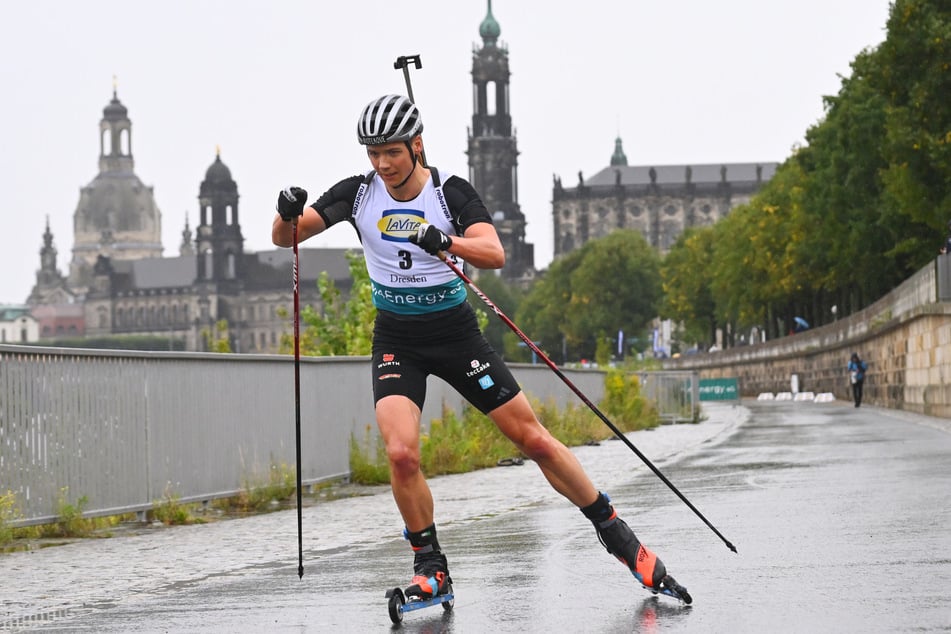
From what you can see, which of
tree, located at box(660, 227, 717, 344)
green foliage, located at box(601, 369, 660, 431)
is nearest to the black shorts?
green foliage, located at box(601, 369, 660, 431)

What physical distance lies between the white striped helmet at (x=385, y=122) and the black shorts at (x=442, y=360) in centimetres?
71

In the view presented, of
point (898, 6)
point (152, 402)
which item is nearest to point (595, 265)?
point (898, 6)

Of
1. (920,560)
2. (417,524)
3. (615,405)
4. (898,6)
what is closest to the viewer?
(417,524)

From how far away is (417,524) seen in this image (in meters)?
7.66

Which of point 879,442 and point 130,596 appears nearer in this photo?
point 130,596

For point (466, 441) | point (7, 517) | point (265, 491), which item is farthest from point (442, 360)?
point (466, 441)

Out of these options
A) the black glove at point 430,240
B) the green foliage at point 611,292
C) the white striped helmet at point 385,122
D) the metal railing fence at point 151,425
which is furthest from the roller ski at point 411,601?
the green foliage at point 611,292

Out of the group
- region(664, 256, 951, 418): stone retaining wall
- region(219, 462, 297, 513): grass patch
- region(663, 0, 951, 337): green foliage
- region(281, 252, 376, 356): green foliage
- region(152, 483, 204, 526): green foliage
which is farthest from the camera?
region(663, 0, 951, 337): green foliage

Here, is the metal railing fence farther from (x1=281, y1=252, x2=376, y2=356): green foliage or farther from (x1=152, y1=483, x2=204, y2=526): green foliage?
(x1=281, y1=252, x2=376, y2=356): green foliage

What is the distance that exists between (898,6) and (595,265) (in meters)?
103

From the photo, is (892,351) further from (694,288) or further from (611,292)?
(611,292)

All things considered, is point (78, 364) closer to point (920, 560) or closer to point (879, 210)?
point (920, 560)

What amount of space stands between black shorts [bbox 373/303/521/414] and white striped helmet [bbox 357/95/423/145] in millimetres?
713

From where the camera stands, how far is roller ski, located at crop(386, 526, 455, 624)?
7281mm
